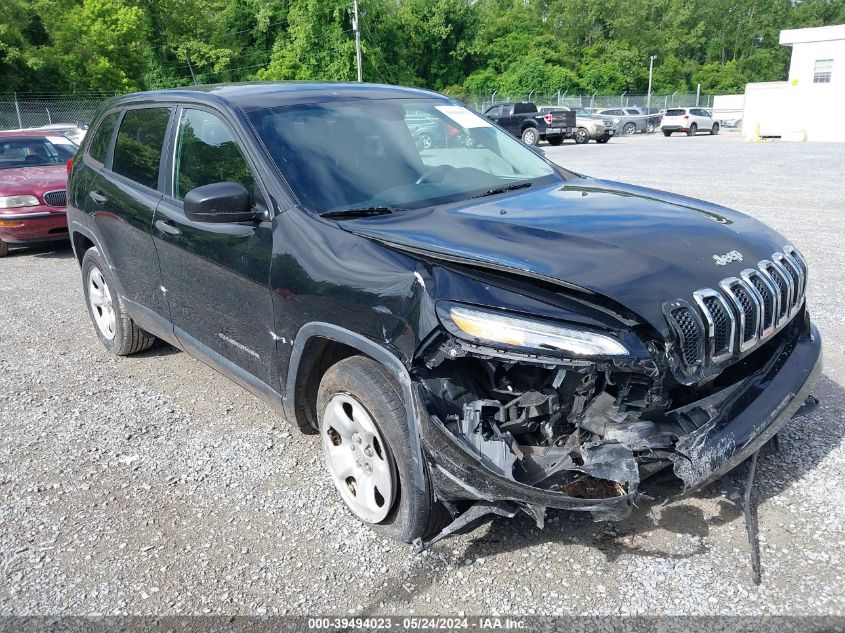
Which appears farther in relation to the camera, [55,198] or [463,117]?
[55,198]

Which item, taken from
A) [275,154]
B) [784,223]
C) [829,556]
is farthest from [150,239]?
[784,223]

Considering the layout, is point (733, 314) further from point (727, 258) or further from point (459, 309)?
point (459, 309)

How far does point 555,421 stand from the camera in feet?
8.47

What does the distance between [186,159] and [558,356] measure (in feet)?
8.41

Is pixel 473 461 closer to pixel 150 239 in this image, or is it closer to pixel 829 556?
pixel 829 556

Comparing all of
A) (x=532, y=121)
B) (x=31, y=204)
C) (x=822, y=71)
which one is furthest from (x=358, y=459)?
(x=822, y=71)

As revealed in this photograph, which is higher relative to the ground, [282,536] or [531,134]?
[282,536]

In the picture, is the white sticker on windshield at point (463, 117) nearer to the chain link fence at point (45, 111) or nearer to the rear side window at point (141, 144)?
the rear side window at point (141, 144)

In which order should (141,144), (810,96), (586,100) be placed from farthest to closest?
(586,100)
(810,96)
(141,144)

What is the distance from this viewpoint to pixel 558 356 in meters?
2.37

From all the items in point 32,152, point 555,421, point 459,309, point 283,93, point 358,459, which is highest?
point 283,93

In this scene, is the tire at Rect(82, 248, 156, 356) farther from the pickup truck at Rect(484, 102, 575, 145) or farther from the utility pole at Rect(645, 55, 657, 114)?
the utility pole at Rect(645, 55, 657, 114)

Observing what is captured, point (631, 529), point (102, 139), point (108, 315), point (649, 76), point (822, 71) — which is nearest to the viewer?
point (631, 529)

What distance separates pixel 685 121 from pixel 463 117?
38.7 metres
